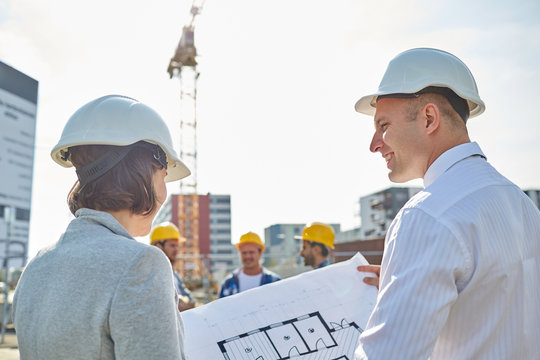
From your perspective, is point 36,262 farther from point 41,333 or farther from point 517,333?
point 517,333

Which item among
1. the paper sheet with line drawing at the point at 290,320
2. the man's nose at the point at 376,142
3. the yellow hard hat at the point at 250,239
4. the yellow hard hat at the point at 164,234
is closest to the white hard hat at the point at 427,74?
the man's nose at the point at 376,142

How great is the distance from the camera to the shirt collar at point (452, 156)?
4.33ft

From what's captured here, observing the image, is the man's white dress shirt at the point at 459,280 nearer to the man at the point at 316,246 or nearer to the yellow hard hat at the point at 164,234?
the man at the point at 316,246

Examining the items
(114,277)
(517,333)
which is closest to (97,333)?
(114,277)

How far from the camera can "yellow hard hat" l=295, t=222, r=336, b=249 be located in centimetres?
622

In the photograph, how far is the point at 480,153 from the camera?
1.34 meters

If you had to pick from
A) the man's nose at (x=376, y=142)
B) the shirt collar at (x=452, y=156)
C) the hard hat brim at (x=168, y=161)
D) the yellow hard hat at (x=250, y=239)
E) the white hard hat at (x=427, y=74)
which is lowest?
the yellow hard hat at (x=250, y=239)

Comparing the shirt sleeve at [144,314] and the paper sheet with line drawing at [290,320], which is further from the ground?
the shirt sleeve at [144,314]

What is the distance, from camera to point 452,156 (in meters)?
1.33

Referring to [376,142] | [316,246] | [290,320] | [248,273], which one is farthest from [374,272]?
[248,273]

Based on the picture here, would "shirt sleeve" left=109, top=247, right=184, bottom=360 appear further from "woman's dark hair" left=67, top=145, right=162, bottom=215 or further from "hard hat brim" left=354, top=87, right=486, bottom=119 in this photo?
"hard hat brim" left=354, top=87, right=486, bottom=119

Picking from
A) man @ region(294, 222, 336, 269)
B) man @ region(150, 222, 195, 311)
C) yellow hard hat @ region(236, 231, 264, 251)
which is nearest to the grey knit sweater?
man @ region(294, 222, 336, 269)

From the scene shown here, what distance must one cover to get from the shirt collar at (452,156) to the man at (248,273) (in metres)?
5.34

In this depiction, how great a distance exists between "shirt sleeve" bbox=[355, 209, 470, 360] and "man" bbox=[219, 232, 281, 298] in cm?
551
